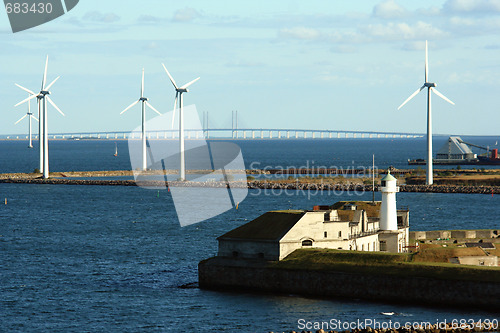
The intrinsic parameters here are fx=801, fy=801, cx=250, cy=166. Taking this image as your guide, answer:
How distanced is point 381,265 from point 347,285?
3124 mm

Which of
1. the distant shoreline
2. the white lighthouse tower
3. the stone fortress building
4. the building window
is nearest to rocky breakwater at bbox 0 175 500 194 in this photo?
the distant shoreline

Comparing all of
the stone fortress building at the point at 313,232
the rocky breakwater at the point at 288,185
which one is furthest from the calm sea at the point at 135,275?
the rocky breakwater at the point at 288,185

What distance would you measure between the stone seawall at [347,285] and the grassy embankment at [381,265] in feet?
1.70

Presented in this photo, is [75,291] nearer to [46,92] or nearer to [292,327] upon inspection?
[292,327]

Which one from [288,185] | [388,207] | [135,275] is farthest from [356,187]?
[135,275]

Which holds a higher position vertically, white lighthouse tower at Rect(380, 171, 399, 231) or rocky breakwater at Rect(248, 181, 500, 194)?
white lighthouse tower at Rect(380, 171, 399, 231)

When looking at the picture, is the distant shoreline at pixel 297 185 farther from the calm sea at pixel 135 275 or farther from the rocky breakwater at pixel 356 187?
the calm sea at pixel 135 275

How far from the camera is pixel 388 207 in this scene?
252ft

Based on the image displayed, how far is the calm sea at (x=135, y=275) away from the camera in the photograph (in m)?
56.8

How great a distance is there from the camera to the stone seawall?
57.8m

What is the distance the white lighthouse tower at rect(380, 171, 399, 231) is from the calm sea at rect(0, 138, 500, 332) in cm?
1760

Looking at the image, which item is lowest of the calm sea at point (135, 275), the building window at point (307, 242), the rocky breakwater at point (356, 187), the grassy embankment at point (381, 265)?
the calm sea at point (135, 275)

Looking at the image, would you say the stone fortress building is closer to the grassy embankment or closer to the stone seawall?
the stone seawall

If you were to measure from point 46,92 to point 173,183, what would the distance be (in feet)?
129
